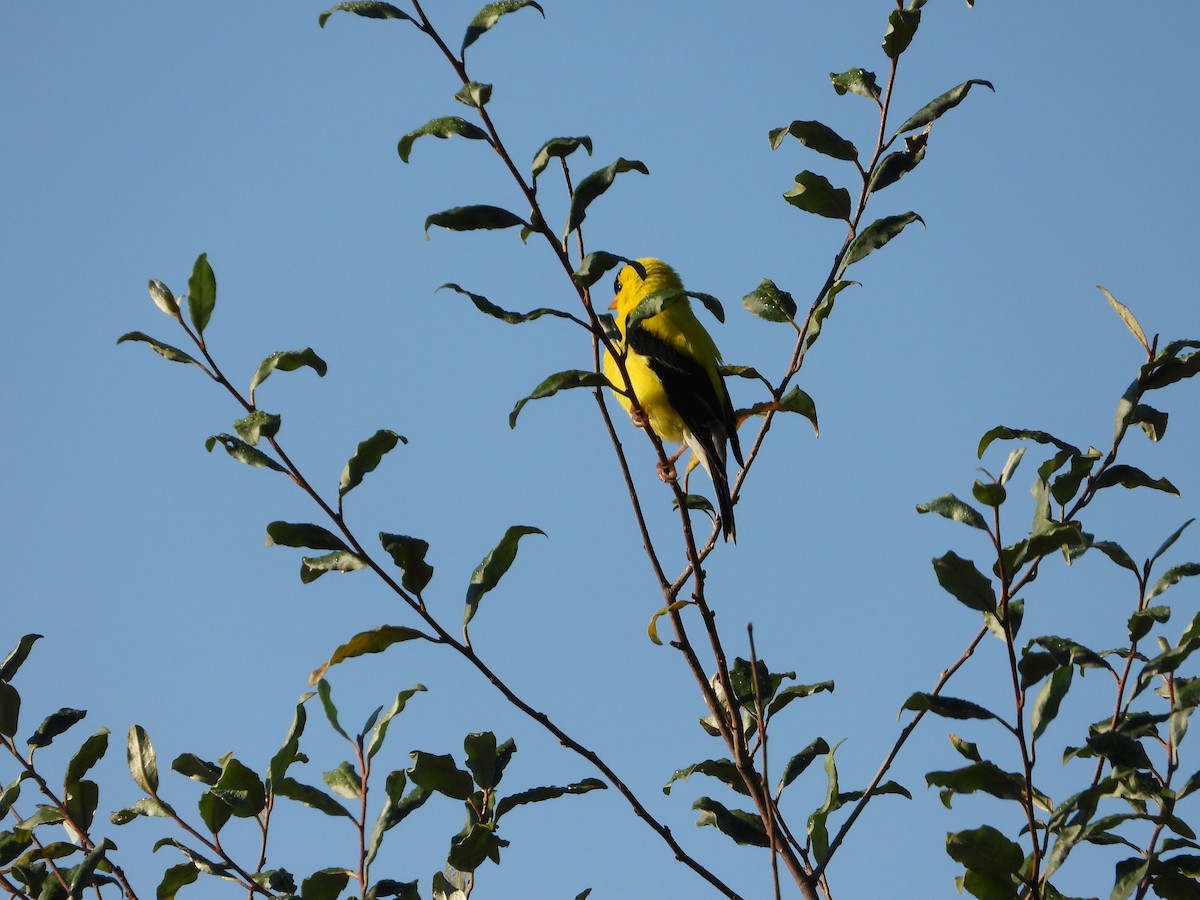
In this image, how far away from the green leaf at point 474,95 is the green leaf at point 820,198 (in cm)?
81

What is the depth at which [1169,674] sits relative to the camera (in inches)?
93.5

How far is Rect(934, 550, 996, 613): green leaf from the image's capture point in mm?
2074

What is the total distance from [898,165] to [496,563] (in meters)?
1.26

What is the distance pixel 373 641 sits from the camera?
2.30 metres

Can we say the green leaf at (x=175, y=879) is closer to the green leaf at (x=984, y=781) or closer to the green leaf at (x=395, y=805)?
the green leaf at (x=395, y=805)

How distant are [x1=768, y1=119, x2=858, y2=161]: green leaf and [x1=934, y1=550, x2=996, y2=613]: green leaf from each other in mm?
1042

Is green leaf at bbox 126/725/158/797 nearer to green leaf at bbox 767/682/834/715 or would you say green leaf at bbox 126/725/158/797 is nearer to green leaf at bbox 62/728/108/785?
green leaf at bbox 62/728/108/785

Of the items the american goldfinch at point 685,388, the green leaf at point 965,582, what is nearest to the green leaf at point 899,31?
the green leaf at point 965,582

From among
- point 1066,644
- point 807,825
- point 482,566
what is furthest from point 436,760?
point 1066,644

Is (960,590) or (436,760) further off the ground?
(960,590)

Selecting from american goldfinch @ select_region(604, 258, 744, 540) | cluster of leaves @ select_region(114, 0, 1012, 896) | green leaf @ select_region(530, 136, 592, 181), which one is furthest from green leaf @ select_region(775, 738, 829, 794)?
american goldfinch @ select_region(604, 258, 744, 540)

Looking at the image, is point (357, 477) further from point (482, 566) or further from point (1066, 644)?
point (1066, 644)

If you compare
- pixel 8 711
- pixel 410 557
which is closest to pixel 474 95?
pixel 410 557

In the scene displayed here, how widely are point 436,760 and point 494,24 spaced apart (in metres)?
1.49
